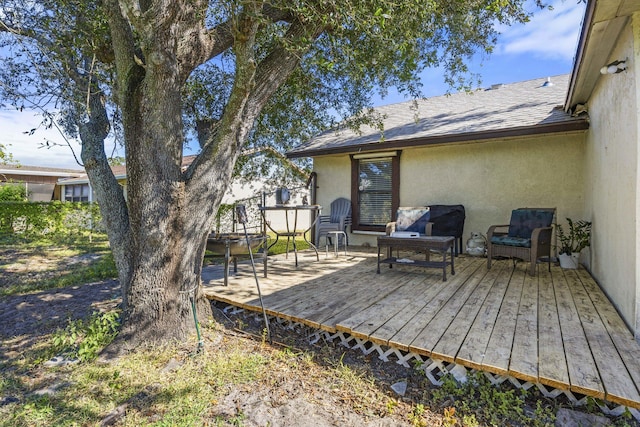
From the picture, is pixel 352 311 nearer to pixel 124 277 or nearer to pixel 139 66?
pixel 124 277

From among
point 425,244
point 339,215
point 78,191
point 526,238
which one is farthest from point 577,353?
point 78,191

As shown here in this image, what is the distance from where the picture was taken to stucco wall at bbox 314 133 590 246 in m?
5.82

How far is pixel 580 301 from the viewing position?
11.7 ft

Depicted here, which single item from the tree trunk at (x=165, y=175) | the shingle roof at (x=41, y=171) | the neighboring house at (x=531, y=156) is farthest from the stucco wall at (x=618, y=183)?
the shingle roof at (x=41, y=171)

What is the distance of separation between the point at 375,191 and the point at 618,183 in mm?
4863

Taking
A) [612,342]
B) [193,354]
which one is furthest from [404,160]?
[193,354]

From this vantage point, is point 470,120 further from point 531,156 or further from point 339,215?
point 339,215

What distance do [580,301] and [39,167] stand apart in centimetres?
2704

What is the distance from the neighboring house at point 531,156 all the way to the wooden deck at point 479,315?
0.41 m

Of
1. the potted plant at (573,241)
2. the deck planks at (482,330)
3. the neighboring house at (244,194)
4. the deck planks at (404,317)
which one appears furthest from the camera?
the neighboring house at (244,194)

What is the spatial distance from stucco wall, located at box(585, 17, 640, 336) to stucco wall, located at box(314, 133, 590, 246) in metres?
1.18

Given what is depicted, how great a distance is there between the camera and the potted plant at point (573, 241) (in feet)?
17.0

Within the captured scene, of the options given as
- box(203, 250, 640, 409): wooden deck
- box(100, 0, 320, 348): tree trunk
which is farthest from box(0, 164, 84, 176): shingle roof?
box(100, 0, 320, 348): tree trunk

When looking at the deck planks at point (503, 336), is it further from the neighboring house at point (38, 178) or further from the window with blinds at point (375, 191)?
the neighboring house at point (38, 178)
